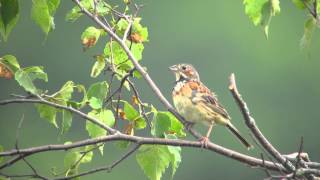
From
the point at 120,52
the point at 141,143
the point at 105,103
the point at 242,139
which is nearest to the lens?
the point at 141,143

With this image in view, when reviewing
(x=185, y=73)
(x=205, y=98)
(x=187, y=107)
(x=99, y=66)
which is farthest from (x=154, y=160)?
(x=185, y=73)

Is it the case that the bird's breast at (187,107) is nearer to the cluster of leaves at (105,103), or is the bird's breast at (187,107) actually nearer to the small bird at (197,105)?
the small bird at (197,105)

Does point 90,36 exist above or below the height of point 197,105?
above

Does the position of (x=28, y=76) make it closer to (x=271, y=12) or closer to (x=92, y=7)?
(x=92, y=7)

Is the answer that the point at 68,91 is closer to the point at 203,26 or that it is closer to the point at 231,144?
the point at 231,144

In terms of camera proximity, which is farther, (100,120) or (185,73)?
(185,73)

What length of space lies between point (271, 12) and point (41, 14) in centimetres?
89

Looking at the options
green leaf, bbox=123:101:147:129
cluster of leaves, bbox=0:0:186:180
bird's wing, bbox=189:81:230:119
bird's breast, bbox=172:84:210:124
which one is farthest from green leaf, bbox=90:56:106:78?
bird's wing, bbox=189:81:230:119

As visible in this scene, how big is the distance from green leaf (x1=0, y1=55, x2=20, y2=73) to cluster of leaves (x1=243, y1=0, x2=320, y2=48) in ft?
3.72

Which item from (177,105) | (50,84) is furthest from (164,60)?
(177,105)

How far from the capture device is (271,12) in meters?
3.55

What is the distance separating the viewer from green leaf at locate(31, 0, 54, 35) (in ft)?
12.4

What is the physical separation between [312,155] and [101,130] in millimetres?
25034

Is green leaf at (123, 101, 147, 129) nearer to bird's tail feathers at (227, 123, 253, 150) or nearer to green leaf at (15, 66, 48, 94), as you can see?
green leaf at (15, 66, 48, 94)
